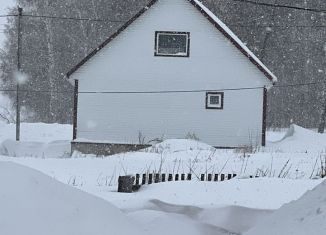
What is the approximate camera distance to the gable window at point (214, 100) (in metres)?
21.6

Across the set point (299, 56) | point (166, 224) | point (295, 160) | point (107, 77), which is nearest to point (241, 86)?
point (107, 77)

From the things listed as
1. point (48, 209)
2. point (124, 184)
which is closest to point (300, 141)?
point (124, 184)

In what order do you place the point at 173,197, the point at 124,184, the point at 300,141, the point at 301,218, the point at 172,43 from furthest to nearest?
the point at 300,141 → the point at 172,43 → the point at 124,184 → the point at 173,197 → the point at 301,218

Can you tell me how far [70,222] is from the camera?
15.7ft

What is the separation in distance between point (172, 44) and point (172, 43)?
0.04 m

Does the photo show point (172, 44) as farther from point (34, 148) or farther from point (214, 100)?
point (34, 148)

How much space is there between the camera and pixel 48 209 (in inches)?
188

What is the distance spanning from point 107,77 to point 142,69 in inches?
57.4

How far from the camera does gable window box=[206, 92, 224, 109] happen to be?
21.6 m

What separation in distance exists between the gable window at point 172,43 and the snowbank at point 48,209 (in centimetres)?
1654

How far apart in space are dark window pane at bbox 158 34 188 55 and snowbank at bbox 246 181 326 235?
54.6 ft

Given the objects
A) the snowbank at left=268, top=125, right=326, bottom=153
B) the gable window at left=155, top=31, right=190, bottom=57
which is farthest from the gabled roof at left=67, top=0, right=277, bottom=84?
the snowbank at left=268, top=125, right=326, bottom=153

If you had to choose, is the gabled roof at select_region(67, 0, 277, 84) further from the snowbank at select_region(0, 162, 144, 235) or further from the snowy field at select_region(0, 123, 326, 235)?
the snowbank at select_region(0, 162, 144, 235)

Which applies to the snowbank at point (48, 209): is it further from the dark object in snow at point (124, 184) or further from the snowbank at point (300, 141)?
the snowbank at point (300, 141)
